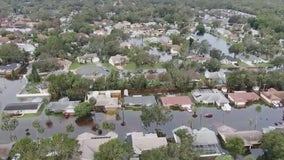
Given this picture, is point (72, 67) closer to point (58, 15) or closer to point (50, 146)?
point (50, 146)

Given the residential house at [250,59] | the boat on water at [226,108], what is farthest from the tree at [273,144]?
the residential house at [250,59]

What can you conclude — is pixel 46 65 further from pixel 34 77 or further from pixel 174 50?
pixel 174 50

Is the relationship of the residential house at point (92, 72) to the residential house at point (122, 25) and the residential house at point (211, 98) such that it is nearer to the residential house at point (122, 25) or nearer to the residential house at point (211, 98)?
the residential house at point (211, 98)

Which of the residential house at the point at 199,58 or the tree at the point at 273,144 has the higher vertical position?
the tree at the point at 273,144

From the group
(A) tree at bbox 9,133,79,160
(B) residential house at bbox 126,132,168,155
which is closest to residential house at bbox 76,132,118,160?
(A) tree at bbox 9,133,79,160

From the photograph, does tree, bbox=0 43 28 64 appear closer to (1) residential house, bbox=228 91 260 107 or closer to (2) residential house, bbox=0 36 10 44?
(2) residential house, bbox=0 36 10 44
